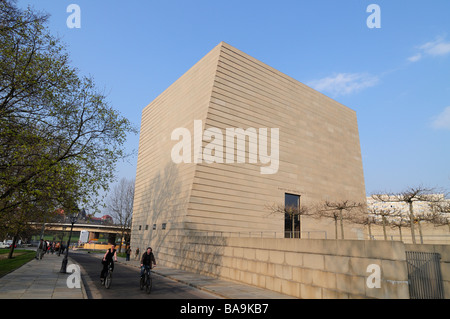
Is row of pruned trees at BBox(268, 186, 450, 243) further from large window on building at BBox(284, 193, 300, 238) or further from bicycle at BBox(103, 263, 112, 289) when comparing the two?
bicycle at BBox(103, 263, 112, 289)

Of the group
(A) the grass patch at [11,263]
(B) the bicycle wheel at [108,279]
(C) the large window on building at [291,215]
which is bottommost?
(A) the grass patch at [11,263]

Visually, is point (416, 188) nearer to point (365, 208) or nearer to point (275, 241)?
point (365, 208)

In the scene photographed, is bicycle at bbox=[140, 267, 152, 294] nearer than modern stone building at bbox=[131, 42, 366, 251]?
Yes

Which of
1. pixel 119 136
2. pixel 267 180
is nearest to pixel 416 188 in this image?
pixel 267 180

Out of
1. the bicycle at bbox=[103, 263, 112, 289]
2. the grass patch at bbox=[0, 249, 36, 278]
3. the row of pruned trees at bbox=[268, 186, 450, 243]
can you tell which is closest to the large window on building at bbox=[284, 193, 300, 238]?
the row of pruned trees at bbox=[268, 186, 450, 243]

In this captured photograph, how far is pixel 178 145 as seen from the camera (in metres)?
32.2

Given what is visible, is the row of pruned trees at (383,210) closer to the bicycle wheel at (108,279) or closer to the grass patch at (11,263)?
the bicycle wheel at (108,279)

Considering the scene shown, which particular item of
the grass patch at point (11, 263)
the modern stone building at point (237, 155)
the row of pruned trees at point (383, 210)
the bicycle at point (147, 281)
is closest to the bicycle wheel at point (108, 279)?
the bicycle at point (147, 281)

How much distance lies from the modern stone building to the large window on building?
0.18 metres

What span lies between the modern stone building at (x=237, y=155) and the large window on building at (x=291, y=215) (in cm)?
18

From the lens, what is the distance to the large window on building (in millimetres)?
32312

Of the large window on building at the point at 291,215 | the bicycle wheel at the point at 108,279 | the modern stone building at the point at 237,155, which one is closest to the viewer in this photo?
the bicycle wheel at the point at 108,279

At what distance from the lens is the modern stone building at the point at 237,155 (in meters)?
28.1

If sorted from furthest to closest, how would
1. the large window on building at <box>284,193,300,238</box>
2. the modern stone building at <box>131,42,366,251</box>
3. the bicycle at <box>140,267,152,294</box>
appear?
the large window on building at <box>284,193,300,238</box> < the modern stone building at <box>131,42,366,251</box> < the bicycle at <box>140,267,152,294</box>
